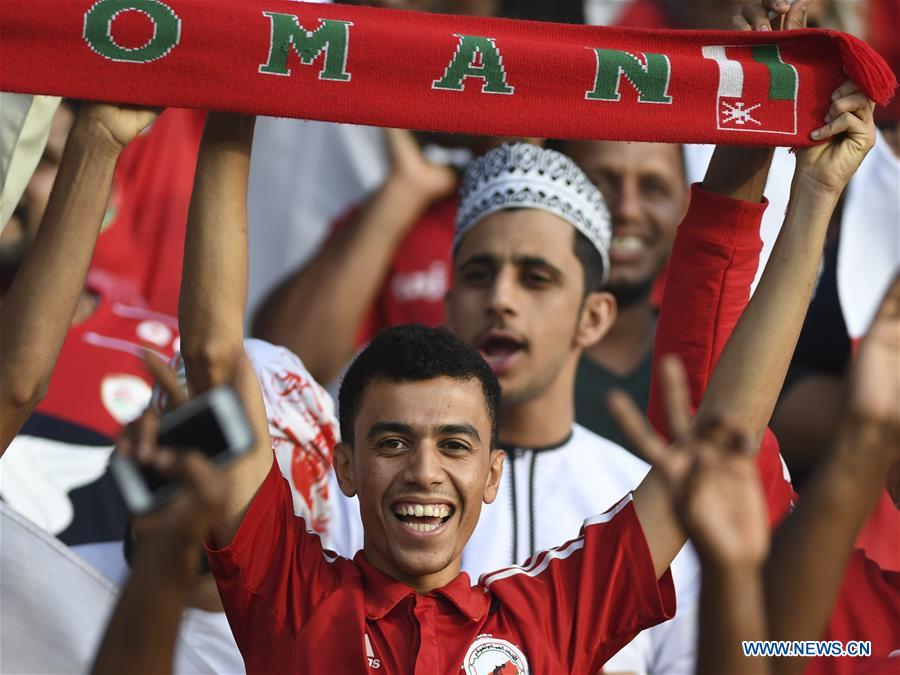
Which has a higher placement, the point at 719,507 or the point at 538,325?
the point at 538,325

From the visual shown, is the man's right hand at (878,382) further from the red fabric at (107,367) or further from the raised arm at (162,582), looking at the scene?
the red fabric at (107,367)

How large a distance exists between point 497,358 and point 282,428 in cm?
82

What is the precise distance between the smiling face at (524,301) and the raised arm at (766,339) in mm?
1278

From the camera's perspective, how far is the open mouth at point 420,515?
2570 mm

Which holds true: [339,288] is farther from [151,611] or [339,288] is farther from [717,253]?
[151,611]

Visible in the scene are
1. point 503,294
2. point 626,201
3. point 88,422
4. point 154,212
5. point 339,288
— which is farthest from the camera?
point 154,212

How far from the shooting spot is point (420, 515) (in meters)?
2.57

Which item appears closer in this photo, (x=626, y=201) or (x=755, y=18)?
(x=755, y=18)

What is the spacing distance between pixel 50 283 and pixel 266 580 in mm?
620

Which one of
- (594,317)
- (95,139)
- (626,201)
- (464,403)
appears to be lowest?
(464,403)

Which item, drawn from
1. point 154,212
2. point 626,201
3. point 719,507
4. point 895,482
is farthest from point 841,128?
point 154,212

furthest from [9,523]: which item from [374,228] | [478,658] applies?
[374,228]

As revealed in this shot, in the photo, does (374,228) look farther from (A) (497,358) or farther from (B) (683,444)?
(B) (683,444)

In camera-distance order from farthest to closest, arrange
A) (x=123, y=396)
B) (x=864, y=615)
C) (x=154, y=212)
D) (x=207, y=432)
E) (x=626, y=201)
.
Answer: (x=154, y=212), (x=626, y=201), (x=123, y=396), (x=864, y=615), (x=207, y=432)
